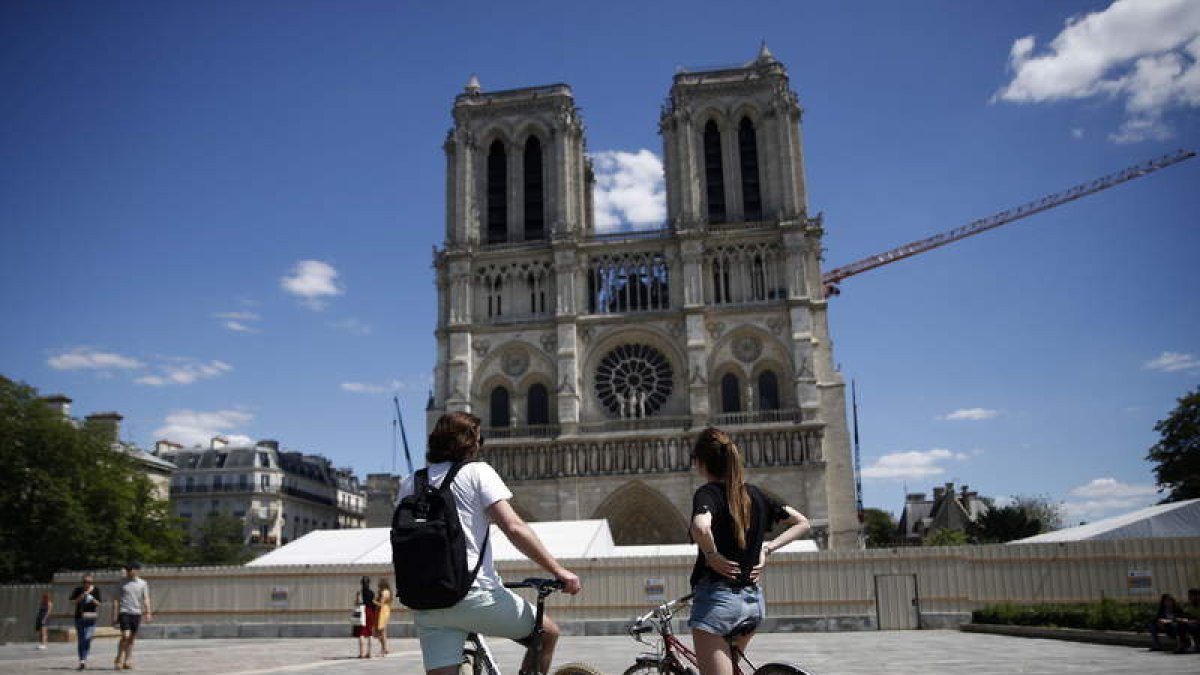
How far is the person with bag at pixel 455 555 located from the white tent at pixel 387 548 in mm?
18183

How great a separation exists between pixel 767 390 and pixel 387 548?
70.3 feet

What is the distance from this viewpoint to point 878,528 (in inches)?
2881

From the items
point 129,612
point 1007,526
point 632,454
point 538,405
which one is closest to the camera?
point 129,612

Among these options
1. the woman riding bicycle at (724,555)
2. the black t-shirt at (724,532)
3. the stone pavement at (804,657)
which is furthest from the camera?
the stone pavement at (804,657)

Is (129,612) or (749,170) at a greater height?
(749,170)

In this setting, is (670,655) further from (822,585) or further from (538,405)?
(538,405)

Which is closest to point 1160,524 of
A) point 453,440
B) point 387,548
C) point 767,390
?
point 387,548

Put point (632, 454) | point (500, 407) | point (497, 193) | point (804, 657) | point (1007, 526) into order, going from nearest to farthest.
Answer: point (804, 657), point (632, 454), point (500, 407), point (1007, 526), point (497, 193)

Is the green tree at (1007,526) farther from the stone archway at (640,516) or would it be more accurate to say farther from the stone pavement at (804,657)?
the stone pavement at (804,657)

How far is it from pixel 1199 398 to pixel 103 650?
36381 millimetres

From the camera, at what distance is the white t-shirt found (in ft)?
14.6

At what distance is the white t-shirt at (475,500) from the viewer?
4438 mm

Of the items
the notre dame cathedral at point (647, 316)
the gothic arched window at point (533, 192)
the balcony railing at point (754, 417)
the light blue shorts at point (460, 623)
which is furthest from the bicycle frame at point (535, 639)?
the gothic arched window at point (533, 192)

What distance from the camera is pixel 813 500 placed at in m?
37.9
